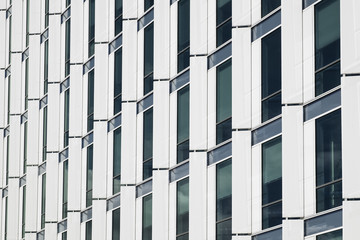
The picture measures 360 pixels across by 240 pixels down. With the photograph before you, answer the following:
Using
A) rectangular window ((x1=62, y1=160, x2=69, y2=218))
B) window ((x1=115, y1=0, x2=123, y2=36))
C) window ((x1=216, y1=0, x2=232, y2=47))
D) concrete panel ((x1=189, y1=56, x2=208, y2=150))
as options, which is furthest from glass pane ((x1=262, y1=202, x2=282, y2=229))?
rectangular window ((x1=62, y1=160, x2=69, y2=218))

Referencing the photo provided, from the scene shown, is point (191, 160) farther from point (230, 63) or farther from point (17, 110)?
point (17, 110)

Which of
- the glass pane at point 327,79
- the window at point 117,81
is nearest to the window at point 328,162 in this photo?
the glass pane at point 327,79

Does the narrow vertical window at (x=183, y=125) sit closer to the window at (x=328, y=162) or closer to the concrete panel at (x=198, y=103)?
the concrete panel at (x=198, y=103)

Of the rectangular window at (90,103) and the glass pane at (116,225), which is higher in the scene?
the rectangular window at (90,103)

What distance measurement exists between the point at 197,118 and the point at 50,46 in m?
16.7

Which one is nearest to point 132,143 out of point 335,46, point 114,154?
point 114,154

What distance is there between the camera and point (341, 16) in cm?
3231

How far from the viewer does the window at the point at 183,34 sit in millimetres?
41969

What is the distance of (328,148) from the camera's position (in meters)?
32.9

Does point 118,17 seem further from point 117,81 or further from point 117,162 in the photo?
point 117,162

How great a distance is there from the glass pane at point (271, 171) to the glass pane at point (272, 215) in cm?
20

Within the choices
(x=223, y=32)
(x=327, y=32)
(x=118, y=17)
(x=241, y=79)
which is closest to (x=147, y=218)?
(x=223, y=32)

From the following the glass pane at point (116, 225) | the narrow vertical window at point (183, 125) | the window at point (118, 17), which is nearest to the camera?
the narrow vertical window at point (183, 125)

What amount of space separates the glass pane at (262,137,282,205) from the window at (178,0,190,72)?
6987mm
